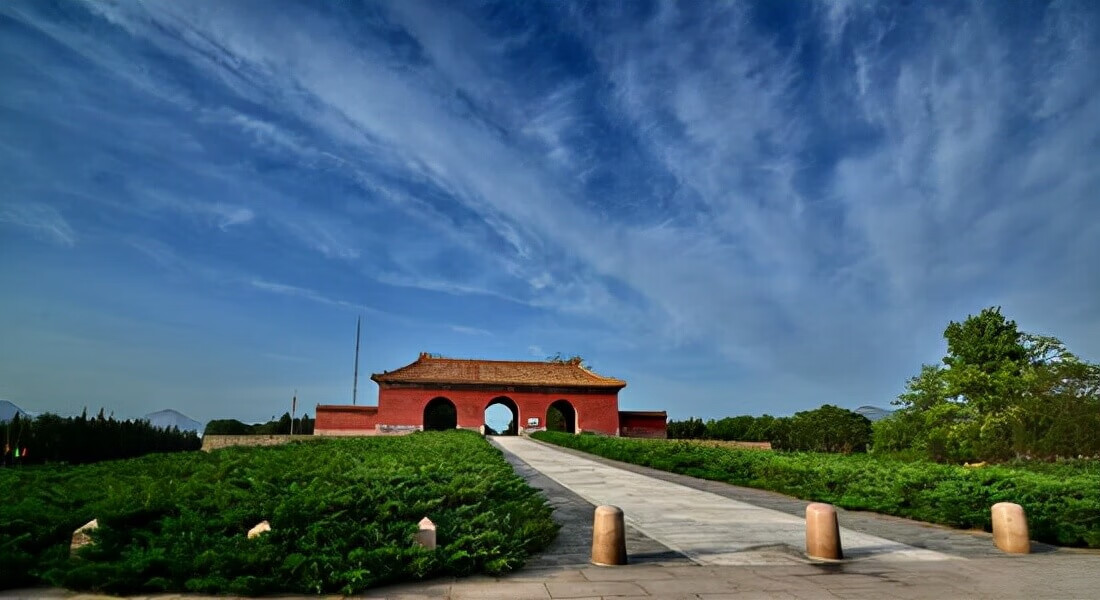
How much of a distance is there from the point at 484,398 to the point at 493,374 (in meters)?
2.20

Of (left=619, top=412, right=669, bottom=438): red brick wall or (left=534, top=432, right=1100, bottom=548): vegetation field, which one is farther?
(left=619, top=412, right=669, bottom=438): red brick wall

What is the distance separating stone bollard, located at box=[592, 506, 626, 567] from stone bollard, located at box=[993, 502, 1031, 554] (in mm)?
4373

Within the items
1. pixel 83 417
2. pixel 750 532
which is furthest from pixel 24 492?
pixel 83 417

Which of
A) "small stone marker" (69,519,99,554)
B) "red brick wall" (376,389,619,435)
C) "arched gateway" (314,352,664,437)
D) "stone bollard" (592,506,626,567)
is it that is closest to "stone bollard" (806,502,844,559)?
"stone bollard" (592,506,626,567)

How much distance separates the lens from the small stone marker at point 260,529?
453 cm

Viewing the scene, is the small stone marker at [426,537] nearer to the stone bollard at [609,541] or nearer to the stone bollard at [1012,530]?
the stone bollard at [609,541]

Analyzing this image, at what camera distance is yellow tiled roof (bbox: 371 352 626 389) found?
34.2 meters

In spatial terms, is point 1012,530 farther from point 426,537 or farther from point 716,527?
point 426,537

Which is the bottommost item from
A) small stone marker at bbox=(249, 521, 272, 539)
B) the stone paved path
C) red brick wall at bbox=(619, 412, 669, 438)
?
the stone paved path

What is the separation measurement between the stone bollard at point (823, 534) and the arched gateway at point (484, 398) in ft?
95.5

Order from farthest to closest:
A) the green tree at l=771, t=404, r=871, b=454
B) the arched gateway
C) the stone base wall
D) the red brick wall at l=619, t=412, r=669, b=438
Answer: the red brick wall at l=619, t=412, r=669, b=438 → the green tree at l=771, t=404, r=871, b=454 → the arched gateway → the stone base wall

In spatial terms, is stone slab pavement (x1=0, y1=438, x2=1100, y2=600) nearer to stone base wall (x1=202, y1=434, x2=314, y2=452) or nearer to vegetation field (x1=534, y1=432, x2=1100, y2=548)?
vegetation field (x1=534, y1=432, x2=1100, y2=548)

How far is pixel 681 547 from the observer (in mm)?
6258

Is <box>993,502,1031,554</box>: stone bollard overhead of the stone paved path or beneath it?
overhead
